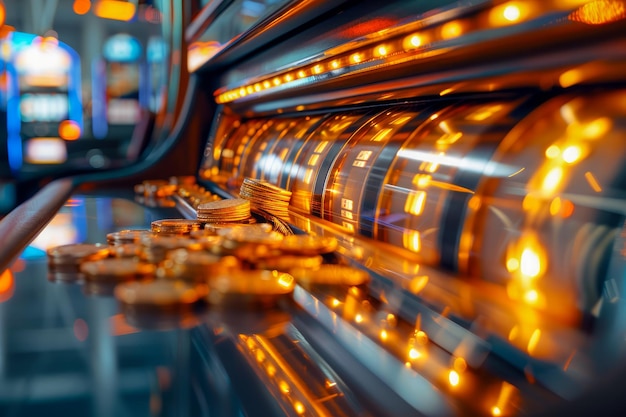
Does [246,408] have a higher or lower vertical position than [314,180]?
lower

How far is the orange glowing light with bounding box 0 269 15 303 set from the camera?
3.18ft

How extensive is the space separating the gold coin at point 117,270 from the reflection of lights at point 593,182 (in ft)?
2.22

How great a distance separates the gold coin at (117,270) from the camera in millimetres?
976

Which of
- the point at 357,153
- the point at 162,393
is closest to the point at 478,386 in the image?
the point at 162,393

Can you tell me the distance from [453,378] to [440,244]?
52 centimetres

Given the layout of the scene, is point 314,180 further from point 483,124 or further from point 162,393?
point 162,393

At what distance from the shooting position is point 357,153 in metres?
1.65

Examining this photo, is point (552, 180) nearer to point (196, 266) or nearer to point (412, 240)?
point (412, 240)

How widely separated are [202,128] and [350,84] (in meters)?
2.04

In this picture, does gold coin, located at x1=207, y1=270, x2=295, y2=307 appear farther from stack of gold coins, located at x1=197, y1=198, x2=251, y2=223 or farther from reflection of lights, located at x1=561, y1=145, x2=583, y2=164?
stack of gold coins, located at x1=197, y1=198, x2=251, y2=223

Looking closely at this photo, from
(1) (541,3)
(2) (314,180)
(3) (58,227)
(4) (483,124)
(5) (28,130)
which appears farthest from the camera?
(5) (28,130)

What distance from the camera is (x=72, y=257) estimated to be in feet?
3.73

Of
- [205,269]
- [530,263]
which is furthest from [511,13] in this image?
[205,269]

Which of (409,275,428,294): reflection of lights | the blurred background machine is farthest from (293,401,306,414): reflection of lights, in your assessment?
(409,275,428,294): reflection of lights
